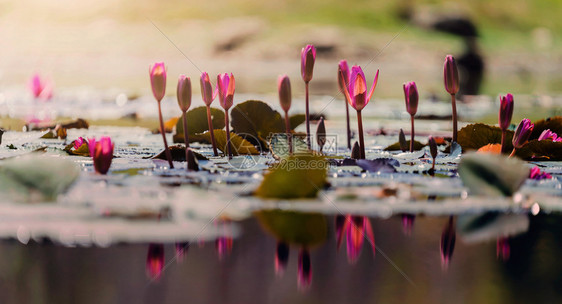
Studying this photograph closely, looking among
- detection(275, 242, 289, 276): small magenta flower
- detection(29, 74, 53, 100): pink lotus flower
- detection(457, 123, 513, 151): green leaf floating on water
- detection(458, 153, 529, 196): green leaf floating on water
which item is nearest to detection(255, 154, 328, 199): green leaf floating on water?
detection(275, 242, 289, 276): small magenta flower

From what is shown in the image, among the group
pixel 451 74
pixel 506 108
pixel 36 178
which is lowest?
pixel 36 178

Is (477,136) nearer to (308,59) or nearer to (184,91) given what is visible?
(308,59)

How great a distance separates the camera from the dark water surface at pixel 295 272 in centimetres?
94

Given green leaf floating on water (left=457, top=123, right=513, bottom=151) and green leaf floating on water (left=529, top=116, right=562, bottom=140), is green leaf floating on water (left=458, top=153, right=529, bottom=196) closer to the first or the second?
green leaf floating on water (left=457, top=123, right=513, bottom=151)

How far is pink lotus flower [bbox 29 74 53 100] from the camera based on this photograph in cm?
496

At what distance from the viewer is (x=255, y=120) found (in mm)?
2465

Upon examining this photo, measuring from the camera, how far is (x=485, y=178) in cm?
154

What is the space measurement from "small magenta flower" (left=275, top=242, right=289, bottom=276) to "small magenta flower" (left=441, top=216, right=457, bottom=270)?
277 mm

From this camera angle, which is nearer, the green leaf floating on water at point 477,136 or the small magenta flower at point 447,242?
the small magenta flower at point 447,242

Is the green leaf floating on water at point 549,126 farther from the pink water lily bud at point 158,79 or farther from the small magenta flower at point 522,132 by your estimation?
the pink water lily bud at point 158,79

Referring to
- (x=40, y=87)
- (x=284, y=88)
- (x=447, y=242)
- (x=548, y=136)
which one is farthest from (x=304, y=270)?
(x=40, y=87)

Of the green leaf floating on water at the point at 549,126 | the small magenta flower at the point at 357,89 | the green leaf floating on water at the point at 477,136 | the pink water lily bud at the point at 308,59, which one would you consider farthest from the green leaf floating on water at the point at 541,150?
the pink water lily bud at the point at 308,59

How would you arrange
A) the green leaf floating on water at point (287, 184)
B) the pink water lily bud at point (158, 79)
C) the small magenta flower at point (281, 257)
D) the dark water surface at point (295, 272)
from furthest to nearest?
the pink water lily bud at point (158, 79) → the green leaf floating on water at point (287, 184) → the small magenta flower at point (281, 257) → the dark water surface at point (295, 272)

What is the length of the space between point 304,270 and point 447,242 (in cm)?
34
